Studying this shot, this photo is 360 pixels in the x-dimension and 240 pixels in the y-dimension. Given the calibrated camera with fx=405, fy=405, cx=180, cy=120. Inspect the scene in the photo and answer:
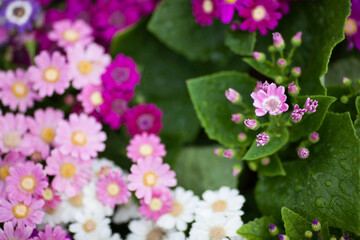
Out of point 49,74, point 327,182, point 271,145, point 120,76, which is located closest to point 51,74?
point 49,74

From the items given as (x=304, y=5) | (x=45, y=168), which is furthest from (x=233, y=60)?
(x=45, y=168)

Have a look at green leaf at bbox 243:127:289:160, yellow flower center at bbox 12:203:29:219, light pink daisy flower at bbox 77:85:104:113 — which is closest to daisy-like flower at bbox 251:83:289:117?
green leaf at bbox 243:127:289:160

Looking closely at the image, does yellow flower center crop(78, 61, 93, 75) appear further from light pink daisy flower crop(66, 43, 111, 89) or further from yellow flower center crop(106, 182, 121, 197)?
yellow flower center crop(106, 182, 121, 197)

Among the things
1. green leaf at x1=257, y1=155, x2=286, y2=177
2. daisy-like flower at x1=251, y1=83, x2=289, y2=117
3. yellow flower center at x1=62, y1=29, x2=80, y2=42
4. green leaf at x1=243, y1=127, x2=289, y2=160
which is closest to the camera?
daisy-like flower at x1=251, y1=83, x2=289, y2=117

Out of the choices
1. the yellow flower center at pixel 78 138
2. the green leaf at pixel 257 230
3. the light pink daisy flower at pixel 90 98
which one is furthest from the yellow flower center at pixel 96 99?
the green leaf at pixel 257 230

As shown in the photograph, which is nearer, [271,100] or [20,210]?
[271,100]

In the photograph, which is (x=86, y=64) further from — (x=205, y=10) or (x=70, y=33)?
(x=205, y=10)

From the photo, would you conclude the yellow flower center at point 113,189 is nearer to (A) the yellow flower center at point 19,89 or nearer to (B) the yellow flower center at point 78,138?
(B) the yellow flower center at point 78,138
